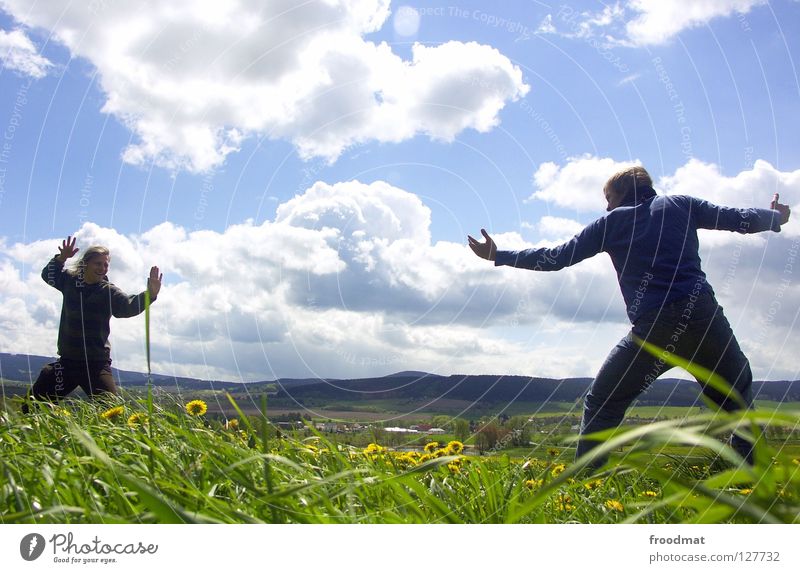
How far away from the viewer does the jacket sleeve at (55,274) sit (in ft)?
29.1

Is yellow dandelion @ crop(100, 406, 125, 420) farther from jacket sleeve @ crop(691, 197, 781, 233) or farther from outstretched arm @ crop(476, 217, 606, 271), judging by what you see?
jacket sleeve @ crop(691, 197, 781, 233)

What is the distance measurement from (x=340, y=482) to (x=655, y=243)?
4.11m

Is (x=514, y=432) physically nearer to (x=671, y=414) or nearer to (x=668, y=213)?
(x=671, y=414)

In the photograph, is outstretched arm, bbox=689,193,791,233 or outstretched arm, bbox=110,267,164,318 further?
outstretched arm, bbox=110,267,164,318

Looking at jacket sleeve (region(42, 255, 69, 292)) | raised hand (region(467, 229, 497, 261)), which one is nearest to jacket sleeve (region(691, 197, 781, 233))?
raised hand (region(467, 229, 497, 261))

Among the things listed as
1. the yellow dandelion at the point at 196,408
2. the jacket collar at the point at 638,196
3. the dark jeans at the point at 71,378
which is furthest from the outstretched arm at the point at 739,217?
the dark jeans at the point at 71,378

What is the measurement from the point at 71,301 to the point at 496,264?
20.8 ft

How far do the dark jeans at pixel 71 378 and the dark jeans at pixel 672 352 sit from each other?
20.9 feet

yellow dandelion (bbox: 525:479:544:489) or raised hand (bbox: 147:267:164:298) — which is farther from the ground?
raised hand (bbox: 147:267:164:298)

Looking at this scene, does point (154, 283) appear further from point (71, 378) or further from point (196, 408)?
point (71, 378)

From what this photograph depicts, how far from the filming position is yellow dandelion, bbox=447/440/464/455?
501cm

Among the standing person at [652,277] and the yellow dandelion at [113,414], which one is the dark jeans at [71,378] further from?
the standing person at [652,277]
